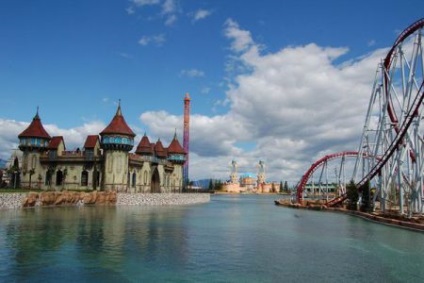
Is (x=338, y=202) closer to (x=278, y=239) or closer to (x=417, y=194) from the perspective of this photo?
(x=417, y=194)

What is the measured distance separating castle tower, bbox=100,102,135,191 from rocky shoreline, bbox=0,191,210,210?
161 inches

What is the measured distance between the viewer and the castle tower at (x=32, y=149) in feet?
213

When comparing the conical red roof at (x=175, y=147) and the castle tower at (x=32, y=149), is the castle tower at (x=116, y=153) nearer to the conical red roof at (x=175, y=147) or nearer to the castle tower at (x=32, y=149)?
→ the castle tower at (x=32, y=149)

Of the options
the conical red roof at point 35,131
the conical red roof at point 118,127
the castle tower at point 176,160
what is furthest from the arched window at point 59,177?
the castle tower at point 176,160

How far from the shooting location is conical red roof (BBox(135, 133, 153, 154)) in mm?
84375

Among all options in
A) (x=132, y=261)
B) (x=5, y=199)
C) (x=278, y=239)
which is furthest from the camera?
(x=5, y=199)

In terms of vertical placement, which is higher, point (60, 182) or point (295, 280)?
point (60, 182)

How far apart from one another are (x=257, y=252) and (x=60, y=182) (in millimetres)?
51311

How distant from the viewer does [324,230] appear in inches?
1321

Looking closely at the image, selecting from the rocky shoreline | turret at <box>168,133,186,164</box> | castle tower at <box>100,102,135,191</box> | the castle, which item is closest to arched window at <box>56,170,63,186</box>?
the castle

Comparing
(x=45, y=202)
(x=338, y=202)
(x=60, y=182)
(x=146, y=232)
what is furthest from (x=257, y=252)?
(x=60, y=182)

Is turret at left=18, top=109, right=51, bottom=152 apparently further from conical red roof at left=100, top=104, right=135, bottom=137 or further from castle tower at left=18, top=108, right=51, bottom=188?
conical red roof at left=100, top=104, right=135, bottom=137

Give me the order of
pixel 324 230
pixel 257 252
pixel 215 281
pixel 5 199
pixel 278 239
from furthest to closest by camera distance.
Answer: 1. pixel 5 199
2. pixel 324 230
3. pixel 278 239
4. pixel 257 252
5. pixel 215 281

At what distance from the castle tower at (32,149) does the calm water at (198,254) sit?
35.8 metres
